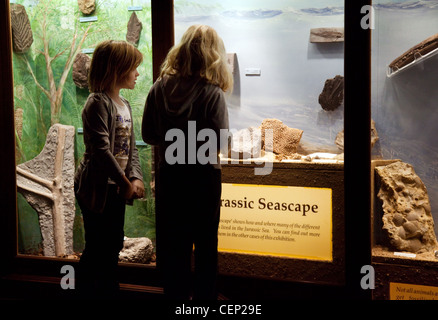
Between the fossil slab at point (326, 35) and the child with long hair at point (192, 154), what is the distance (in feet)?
2.81

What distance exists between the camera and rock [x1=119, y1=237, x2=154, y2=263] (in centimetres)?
301

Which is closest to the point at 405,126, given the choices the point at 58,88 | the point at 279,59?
the point at 279,59

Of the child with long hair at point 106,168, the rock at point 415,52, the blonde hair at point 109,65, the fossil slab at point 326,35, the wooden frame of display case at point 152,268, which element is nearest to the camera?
the child with long hair at point 106,168

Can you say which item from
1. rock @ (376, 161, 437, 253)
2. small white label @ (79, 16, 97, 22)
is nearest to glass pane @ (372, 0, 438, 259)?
rock @ (376, 161, 437, 253)

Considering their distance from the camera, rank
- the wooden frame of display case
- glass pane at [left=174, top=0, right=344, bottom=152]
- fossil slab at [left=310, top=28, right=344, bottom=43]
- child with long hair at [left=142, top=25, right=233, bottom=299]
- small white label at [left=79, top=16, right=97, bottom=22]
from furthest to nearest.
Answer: small white label at [left=79, top=16, right=97, bottom=22] < glass pane at [left=174, top=0, right=344, bottom=152] < fossil slab at [left=310, top=28, right=344, bottom=43] < the wooden frame of display case < child with long hair at [left=142, top=25, right=233, bottom=299]

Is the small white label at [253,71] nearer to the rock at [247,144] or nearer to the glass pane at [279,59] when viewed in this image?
the glass pane at [279,59]

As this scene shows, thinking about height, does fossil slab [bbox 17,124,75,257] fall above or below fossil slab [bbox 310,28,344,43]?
below

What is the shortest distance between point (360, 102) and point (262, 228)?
35.4 inches

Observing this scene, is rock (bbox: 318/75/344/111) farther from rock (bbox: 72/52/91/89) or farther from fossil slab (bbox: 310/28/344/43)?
rock (bbox: 72/52/91/89)

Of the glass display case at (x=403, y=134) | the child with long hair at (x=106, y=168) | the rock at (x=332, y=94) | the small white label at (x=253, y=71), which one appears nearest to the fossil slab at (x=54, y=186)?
the child with long hair at (x=106, y=168)

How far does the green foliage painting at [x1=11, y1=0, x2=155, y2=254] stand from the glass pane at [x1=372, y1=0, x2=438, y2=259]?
1.39 metres

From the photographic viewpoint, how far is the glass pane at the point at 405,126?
2670 millimetres

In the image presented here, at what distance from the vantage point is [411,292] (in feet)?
8.51
